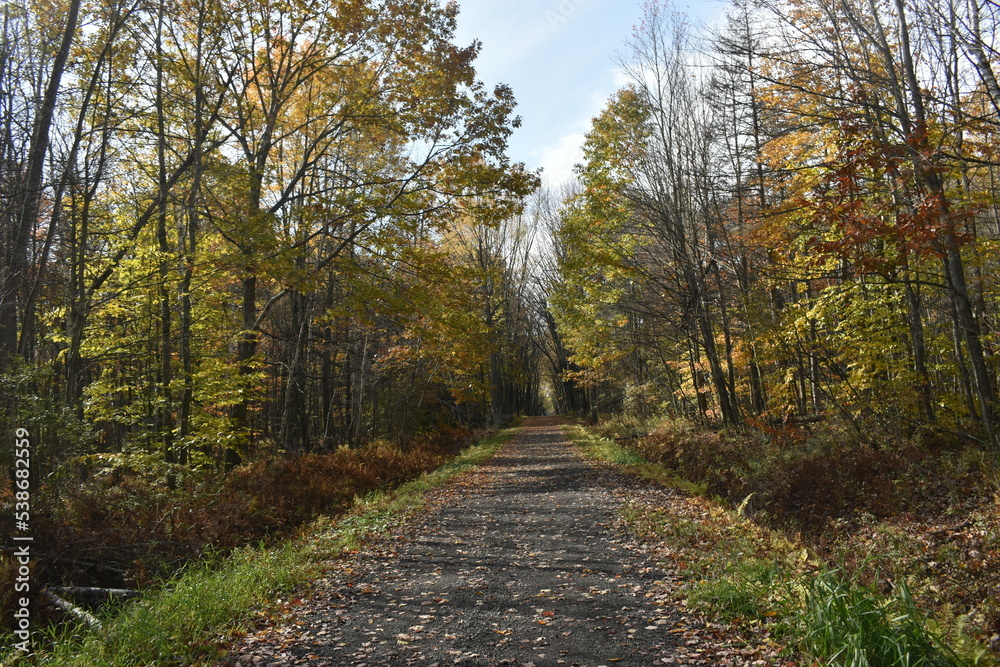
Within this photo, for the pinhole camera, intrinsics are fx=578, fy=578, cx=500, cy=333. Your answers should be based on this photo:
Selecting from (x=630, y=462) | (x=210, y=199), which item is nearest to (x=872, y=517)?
(x=630, y=462)

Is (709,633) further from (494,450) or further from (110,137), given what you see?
(494,450)

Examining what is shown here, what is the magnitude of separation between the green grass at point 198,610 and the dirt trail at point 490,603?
33 cm

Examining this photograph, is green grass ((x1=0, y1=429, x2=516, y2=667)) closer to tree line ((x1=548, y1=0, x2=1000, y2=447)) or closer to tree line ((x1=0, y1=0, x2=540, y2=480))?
tree line ((x1=0, y1=0, x2=540, y2=480))

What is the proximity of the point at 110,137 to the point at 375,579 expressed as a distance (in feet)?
28.5

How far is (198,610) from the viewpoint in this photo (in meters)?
5.02

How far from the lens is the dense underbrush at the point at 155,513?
6316mm

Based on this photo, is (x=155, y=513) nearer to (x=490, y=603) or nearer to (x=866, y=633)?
(x=490, y=603)

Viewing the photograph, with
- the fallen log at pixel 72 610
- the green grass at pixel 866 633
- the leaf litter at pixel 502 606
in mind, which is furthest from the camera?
the fallen log at pixel 72 610

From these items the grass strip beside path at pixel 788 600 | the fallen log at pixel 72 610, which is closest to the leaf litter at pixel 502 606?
the grass strip beside path at pixel 788 600

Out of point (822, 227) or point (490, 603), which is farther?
point (822, 227)

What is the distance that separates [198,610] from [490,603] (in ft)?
8.44

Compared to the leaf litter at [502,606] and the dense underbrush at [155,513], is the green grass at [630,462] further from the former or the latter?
the dense underbrush at [155,513]

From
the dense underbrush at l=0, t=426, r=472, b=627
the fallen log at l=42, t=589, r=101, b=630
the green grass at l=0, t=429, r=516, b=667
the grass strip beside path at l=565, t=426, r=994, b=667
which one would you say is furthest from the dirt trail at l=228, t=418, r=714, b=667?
the dense underbrush at l=0, t=426, r=472, b=627

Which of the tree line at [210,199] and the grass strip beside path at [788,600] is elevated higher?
the tree line at [210,199]
